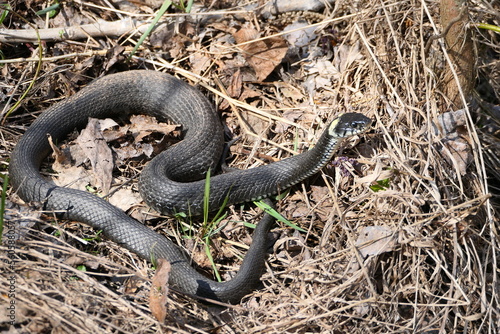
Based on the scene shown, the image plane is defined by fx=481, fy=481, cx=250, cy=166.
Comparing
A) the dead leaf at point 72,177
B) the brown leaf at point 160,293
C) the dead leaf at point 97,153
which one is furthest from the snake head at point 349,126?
the dead leaf at point 72,177

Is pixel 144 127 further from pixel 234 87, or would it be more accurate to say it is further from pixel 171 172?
pixel 234 87

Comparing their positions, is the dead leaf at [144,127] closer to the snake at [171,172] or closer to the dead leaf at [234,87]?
the snake at [171,172]

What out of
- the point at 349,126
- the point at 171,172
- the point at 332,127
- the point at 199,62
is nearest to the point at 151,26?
the point at 199,62

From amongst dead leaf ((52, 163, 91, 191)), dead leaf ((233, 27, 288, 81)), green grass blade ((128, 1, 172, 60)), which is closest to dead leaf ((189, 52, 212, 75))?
dead leaf ((233, 27, 288, 81))

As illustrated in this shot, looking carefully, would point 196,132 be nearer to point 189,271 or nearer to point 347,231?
point 189,271

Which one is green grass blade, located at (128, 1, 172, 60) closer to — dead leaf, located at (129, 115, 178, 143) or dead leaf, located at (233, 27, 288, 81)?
dead leaf, located at (129, 115, 178, 143)

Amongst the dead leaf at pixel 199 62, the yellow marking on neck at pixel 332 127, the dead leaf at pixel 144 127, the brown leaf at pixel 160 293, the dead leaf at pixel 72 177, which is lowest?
the brown leaf at pixel 160 293
